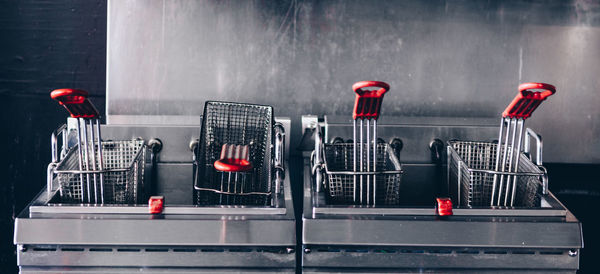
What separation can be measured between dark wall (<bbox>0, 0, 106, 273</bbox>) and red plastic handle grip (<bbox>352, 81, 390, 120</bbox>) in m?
1.51

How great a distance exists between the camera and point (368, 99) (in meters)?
1.73

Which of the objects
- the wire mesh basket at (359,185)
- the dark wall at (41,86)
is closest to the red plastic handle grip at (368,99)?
the wire mesh basket at (359,185)

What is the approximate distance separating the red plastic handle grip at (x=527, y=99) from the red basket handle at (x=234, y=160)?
0.82 m

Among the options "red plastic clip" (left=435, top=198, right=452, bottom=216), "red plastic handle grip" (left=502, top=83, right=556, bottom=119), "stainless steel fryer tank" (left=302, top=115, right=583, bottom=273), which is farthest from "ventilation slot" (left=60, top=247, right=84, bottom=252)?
"red plastic handle grip" (left=502, top=83, right=556, bottom=119)

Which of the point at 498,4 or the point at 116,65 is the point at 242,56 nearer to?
the point at 116,65

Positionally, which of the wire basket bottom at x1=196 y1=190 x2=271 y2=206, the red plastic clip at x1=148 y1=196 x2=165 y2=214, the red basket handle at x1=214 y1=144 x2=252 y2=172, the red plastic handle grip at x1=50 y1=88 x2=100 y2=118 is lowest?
the wire basket bottom at x1=196 y1=190 x2=271 y2=206

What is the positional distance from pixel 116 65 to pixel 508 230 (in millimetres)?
1631

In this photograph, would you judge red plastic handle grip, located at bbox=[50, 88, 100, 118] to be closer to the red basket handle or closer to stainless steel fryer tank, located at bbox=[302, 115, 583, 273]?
the red basket handle

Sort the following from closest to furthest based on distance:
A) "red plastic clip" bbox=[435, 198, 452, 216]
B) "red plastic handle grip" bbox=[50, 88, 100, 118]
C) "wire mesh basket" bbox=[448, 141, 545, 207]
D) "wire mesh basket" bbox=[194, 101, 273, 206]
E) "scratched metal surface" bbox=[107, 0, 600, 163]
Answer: "red plastic handle grip" bbox=[50, 88, 100, 118], "red plastic clip" bbox=[435, 198, 452, 216], "wire mesh basket" bbox=[448, 141, 545, 207], "wire mesh basket" bbox=[194, 101, 273, 206], "scratched metal surface" bbox=[107, 0, 600, 163]

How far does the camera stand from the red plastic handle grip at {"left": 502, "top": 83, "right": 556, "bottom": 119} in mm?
1691

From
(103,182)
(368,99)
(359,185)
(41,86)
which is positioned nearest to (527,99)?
(368,99)

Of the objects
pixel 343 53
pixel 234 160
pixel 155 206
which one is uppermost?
pixel 343 53

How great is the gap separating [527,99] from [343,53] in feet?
2.96

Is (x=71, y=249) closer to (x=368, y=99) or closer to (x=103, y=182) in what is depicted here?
(x=103, y=182)
